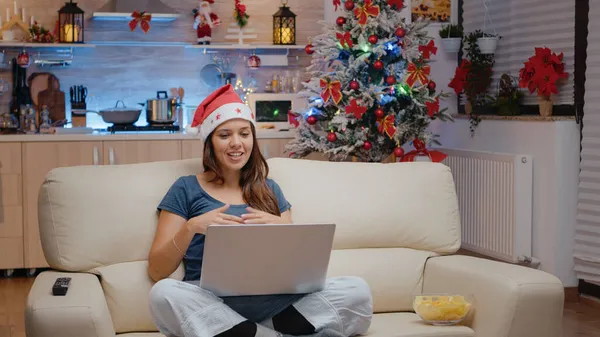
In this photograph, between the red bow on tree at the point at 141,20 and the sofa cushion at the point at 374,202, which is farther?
the red bow on tree at the point at 141,20

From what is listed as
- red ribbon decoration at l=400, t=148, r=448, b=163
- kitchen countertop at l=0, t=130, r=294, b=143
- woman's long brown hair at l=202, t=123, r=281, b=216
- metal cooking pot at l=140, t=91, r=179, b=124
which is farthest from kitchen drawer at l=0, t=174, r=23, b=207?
woman's long brown hair at l=202, t=123, r=281, b=216

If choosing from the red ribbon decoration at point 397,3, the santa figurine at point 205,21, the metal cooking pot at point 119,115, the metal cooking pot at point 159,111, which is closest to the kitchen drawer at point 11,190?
the metal cooking pot at point 119,115

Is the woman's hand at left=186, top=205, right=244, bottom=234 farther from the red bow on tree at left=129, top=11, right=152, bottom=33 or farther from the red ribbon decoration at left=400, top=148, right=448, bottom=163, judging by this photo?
the red bow on tree at left=129, top=11, right=152, bottom=33

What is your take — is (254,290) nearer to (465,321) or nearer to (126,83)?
(465,321)

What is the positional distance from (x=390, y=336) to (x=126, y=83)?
4263mm

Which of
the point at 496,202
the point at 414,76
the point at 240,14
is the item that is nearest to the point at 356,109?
the point at 414,76

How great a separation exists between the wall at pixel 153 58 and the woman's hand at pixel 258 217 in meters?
3.76

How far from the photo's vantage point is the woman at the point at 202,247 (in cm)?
276

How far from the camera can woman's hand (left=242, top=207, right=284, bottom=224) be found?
298 cm

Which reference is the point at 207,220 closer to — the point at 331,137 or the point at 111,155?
the point at 331,137

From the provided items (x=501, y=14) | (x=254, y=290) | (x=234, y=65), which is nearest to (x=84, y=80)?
(x=234, y=65)

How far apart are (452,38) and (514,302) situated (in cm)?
402

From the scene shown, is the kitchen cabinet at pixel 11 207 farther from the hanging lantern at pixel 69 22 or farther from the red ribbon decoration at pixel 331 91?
the red ribbon decoration at pixel 331 91

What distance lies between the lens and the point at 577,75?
5.47 m
